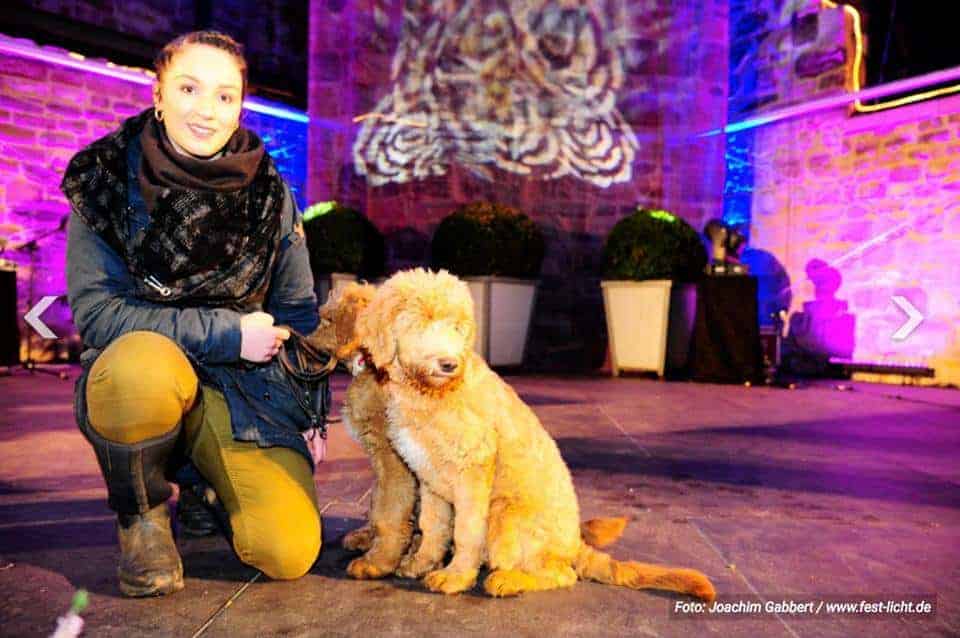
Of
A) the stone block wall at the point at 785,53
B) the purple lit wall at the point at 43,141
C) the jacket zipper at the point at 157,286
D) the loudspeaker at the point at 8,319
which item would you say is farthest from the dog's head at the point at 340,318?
the stone block wall at the point at 785,53

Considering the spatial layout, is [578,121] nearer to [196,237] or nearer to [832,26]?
[832,26]

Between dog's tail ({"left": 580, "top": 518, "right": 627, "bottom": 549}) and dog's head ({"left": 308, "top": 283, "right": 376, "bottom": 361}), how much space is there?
3.23ft

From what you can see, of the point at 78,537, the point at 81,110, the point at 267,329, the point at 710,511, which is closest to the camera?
the point at 267,329

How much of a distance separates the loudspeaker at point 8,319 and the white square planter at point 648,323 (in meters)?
6.77

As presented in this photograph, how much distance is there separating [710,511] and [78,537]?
7.99ft

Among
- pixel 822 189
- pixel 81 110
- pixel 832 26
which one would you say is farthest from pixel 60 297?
pixel 832 26

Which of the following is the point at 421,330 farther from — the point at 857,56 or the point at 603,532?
the point at 857,56

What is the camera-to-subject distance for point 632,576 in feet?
6.77

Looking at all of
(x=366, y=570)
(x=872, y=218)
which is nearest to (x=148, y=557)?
(x=366, y=570)

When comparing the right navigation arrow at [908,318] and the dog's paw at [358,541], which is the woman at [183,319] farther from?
the right navigation arrow at [908,318]

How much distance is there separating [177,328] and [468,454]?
1.00m

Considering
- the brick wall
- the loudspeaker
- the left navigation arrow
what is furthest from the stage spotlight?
the left navigation arrow

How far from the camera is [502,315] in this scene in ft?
29.1

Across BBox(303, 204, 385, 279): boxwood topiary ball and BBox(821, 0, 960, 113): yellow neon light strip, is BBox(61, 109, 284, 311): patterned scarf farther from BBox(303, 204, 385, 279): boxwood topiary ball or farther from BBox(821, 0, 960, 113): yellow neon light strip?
BBox(821, 0, 960, 113): yellow neon light strip
